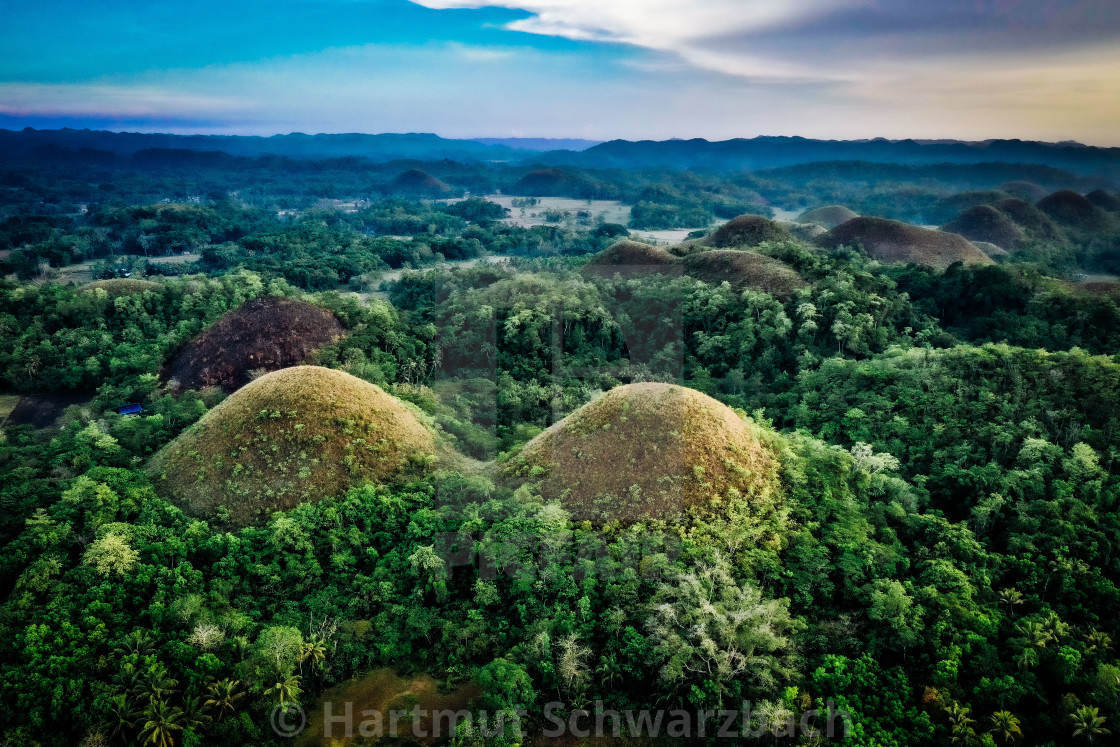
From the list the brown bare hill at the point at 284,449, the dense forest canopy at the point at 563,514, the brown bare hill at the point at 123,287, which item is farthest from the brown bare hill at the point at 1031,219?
the brown bare hill at the point at 123,287

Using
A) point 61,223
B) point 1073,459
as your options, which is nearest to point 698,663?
point 1073,459

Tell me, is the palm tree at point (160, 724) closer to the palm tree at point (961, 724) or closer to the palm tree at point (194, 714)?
the palm tree at point (194, 714)

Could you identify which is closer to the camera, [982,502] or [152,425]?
[982,502]

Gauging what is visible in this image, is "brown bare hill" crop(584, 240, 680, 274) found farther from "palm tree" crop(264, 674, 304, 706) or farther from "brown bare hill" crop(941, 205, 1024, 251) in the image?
"brown bare hill" crop(941, 205, 1024, 251)

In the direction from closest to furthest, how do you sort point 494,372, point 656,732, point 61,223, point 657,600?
point 656,732, point 657,600, point 494,372, point 61,223

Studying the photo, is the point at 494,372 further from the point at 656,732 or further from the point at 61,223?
the point at 61,223

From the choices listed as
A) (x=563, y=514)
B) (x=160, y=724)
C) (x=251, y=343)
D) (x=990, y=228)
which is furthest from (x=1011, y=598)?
(x=990, y=228)

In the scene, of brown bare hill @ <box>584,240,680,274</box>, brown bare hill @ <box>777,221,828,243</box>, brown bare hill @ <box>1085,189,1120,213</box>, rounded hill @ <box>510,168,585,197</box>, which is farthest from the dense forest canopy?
rounded hill @ <box>510,168,585,197</box>

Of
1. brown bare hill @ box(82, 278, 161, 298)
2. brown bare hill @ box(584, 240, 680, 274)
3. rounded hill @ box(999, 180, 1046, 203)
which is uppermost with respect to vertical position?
rounded hill @ box(999, 180, 1046, 203)
